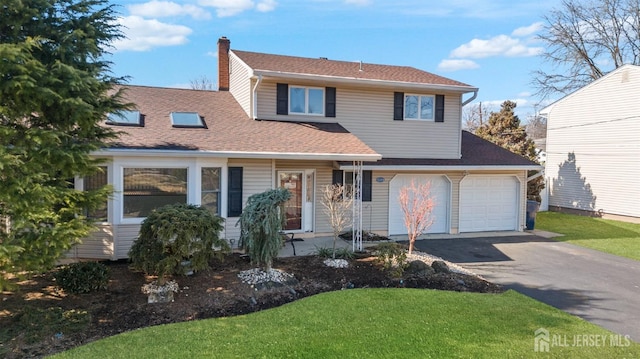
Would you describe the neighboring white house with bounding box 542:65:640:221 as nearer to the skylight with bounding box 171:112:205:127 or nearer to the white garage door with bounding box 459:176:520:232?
the white garage door with bounding box 459:176:520:232

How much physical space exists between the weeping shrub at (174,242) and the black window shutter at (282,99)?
637 centimetres

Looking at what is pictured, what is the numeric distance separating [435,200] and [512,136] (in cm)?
913

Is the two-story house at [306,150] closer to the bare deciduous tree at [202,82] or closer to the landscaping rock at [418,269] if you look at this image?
the landscaping rock at [418,269]

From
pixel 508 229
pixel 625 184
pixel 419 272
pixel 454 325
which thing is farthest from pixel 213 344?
pixel 625 184

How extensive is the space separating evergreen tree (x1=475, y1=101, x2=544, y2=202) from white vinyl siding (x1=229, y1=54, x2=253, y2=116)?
1402 centimetres

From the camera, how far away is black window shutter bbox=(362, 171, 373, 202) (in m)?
13.0

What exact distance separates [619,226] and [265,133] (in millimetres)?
15715

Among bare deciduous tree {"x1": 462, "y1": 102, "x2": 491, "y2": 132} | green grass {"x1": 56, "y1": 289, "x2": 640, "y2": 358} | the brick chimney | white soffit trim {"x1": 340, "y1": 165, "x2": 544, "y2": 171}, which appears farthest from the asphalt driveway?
bare deciduous tree {"x1": 462, "y1": 102, "x2": 491, "y2": 132}

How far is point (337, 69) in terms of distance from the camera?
1445cm

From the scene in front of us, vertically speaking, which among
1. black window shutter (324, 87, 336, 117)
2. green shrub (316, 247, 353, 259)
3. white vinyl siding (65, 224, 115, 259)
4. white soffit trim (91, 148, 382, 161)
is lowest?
green shrub (316, 247, 353, 259)

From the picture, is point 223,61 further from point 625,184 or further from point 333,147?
point 625,184

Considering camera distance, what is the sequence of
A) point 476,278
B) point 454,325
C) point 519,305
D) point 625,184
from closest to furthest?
point 454,325, point 519,305, point 476,278, point 625,184

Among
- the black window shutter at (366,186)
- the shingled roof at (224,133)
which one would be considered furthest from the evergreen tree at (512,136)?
the shingled roof at (224,133)

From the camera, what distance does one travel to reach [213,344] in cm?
510
